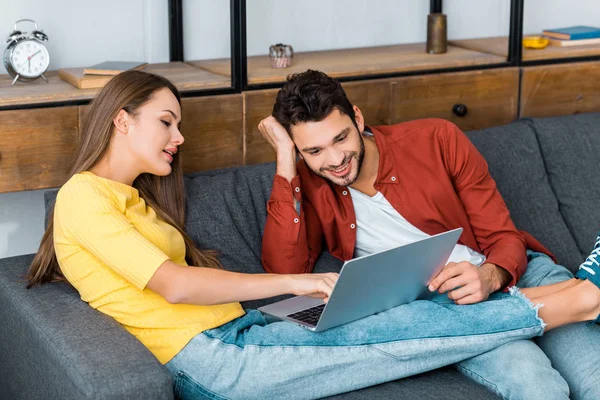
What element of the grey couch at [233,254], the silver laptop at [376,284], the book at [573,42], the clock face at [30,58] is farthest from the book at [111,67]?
the book at [573,42]

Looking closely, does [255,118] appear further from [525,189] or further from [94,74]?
[525,189]

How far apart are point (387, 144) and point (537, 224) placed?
63 cm

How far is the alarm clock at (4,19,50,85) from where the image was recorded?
250 centimetres

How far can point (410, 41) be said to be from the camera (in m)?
3.33

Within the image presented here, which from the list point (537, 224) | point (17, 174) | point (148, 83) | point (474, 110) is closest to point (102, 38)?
point (17, 174)

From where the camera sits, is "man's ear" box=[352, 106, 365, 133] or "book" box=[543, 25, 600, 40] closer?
"man's ear" box=[352, 106, 365, 133]

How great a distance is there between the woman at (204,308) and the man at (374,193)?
27cm

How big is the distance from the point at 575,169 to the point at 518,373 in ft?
3.47

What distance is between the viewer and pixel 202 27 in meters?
2.92

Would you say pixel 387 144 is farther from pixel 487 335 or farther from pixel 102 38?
pixel 102 38

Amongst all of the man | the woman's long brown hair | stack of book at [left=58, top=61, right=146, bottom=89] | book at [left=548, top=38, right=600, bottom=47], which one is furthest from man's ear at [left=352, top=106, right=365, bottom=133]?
book at [left=548, top=38, right=600, bottom=47]

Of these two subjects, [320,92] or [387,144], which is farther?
[387,144]

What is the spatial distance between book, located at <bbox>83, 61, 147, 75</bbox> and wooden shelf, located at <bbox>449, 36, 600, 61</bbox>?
1.21 meters

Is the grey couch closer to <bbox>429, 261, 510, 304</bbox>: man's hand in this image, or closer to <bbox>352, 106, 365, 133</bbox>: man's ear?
<bbox>429, 261, 510, 304</bbox>: man's hand
